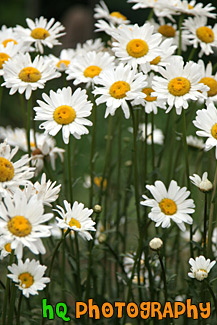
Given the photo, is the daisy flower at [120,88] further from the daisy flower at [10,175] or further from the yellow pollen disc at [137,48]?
the daisy flower at [10,175]

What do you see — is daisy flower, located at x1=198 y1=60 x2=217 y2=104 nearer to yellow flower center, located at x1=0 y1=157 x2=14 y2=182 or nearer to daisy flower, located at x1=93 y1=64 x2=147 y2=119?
daisy flower, located at x1=93 y1=64 x2=147 y2=119

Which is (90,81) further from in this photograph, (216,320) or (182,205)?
(216,320)

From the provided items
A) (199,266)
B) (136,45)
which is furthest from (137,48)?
(199,266)

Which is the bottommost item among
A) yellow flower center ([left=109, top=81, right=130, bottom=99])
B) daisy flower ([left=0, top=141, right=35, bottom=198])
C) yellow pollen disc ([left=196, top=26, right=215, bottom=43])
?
daisy flower ([left=0, top=141, right=35, bottom=198])

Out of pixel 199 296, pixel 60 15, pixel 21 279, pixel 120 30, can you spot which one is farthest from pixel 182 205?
pixel 60 15

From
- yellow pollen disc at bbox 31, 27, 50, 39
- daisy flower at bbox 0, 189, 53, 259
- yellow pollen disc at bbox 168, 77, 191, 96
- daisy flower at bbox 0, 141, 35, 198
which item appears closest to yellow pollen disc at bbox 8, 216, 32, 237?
daisy flower at bbox 0, 189, 53, 259

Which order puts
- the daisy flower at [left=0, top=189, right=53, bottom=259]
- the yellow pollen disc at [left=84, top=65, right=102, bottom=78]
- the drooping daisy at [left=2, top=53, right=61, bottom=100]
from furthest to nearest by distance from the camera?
the yellow pollen disc at [left=84, top=65, right=102, bottom=78] < the drooping daisy at [left=2, top=53, right=61, bottom=100] < the daisy flower at [left=0, top=189, right=53, bottom=259]

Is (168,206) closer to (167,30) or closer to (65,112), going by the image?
(65,112)
